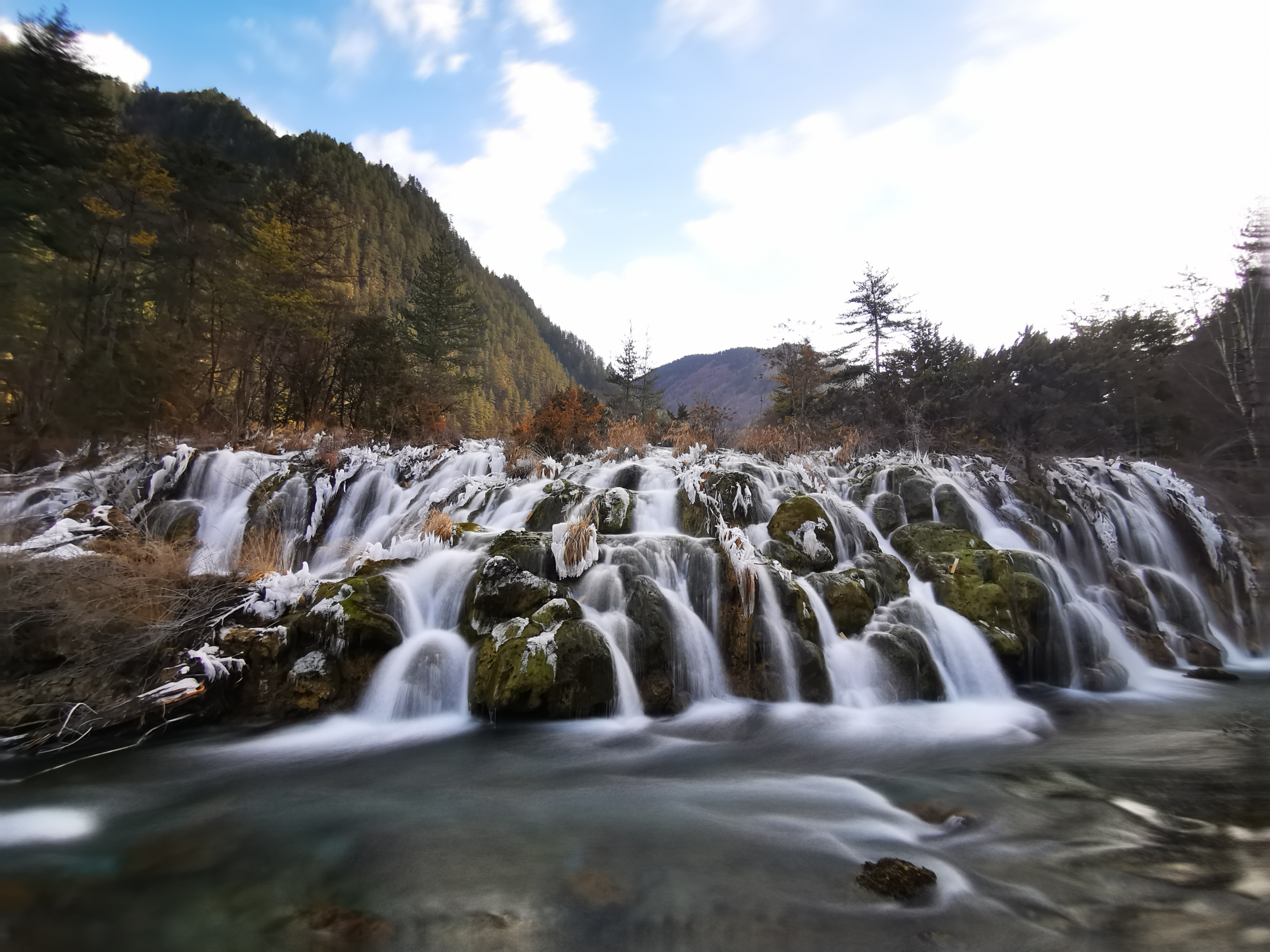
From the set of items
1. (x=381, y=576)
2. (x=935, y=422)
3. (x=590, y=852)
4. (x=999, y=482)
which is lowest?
(x=590, y=852)

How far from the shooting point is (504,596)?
7340mm

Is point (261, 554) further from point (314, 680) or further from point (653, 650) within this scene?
point (653, 650)

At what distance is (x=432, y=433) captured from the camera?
65.6 feet

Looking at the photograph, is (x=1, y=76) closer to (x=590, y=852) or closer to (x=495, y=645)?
(x=495, y=645)

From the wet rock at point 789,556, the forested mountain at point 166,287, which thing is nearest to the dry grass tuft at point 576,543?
the wet rock at point 789,556

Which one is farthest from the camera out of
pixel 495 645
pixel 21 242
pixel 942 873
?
pixel 495 645

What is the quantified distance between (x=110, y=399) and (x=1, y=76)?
434 cm

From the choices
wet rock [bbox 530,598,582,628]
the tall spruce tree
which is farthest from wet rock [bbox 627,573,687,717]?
the tall spruce tree

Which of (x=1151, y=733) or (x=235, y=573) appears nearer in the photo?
(x=1151, y=733)

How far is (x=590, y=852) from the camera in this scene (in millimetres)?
4031

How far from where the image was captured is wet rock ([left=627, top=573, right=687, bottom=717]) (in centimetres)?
708

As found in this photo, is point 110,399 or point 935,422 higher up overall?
point 935,422

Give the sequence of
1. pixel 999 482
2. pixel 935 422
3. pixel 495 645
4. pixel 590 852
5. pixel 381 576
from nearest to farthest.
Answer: pixel 590 852 < pixel 495 645 < pixel 381 576 < pixel 999 482 < pixel 935 422

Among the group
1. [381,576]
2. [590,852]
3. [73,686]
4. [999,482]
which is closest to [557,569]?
[381,576]
